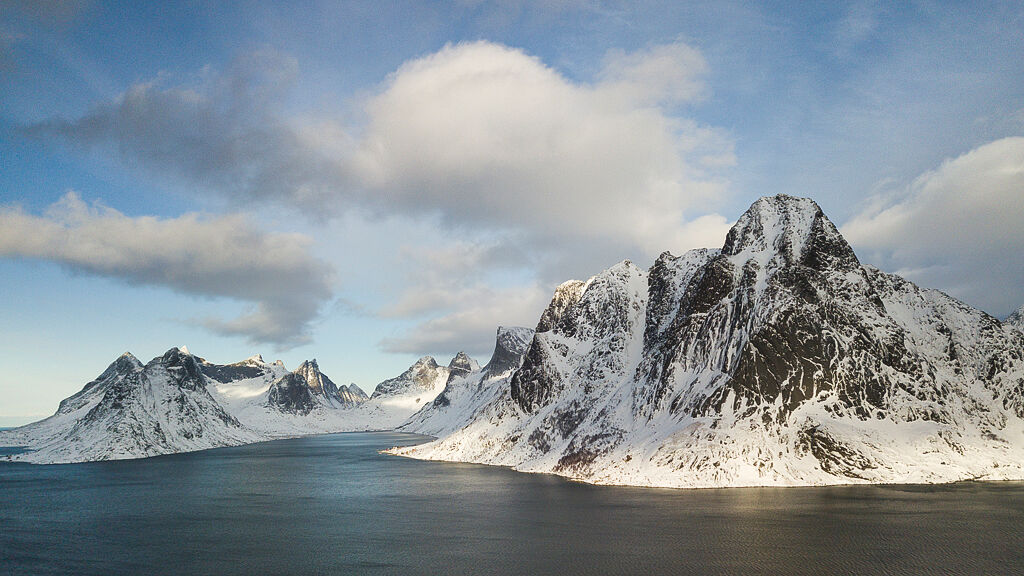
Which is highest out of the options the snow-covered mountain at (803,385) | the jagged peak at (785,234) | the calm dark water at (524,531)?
the jagged peak at (785,234)

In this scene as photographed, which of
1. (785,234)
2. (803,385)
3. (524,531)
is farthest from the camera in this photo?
(785,234)

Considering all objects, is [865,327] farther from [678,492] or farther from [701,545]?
[701,545]

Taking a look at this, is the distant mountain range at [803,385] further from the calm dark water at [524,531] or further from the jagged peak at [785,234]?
the calm dark water at [524,531]

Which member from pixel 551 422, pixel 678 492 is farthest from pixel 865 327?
pixel 551 422

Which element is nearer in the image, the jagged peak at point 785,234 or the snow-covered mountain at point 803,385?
the snow-covered mountain at point 803,385

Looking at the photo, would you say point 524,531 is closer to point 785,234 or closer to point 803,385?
point 803,385

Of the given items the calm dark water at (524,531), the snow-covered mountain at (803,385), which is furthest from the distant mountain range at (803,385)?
the calm dark water at (524,531)

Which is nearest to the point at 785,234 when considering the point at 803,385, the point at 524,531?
the point at 803,385
